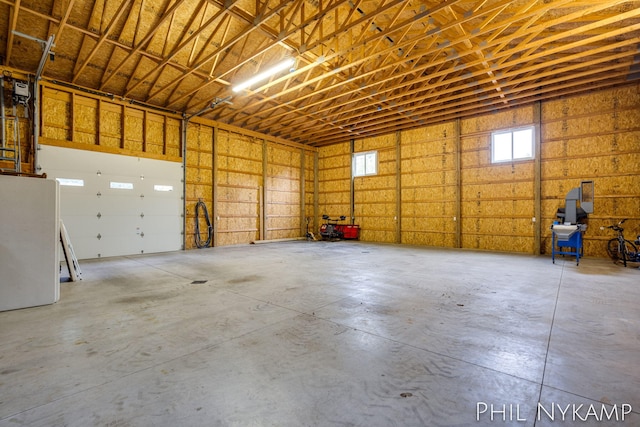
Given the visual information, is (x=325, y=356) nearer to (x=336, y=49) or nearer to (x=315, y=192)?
(x=336, y=49)

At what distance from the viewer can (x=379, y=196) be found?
1298 centimetres

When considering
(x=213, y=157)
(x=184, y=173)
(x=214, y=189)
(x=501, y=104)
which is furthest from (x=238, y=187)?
(x=501, y=104)

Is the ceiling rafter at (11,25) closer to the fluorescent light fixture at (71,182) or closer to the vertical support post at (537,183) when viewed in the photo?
the fluorescent light fixture at (71,182)

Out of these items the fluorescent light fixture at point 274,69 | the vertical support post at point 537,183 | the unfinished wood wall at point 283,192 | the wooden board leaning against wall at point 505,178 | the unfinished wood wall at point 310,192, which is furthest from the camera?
the unfinished wood wall at point 310,192

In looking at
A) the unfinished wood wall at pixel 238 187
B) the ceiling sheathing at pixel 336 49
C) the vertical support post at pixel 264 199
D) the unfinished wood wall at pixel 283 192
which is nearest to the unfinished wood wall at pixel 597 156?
the ceiling sheathing at pixel 336 49

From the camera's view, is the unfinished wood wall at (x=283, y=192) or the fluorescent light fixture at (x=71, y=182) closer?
the fluorescent light fixture at (x=71, y=182)

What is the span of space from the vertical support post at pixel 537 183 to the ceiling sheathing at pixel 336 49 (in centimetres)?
64

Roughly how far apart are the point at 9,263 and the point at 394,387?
4843 millimetres

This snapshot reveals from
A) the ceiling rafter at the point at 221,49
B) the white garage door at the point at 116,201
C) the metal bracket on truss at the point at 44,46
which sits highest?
the ceiling rafter at the point at 221,49

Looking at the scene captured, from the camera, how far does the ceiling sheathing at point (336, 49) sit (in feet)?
18.0

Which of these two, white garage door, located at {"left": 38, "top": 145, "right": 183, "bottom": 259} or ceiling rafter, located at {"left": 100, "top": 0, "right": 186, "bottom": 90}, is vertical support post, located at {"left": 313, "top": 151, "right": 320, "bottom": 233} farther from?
ceiling rafter, located at {"left": 100, "top": 0, "right": 186, "bottom": 90}

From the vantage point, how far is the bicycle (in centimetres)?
699

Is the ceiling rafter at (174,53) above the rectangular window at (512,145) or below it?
above

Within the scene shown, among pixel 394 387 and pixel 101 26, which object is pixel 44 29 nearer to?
pixel 101 26
